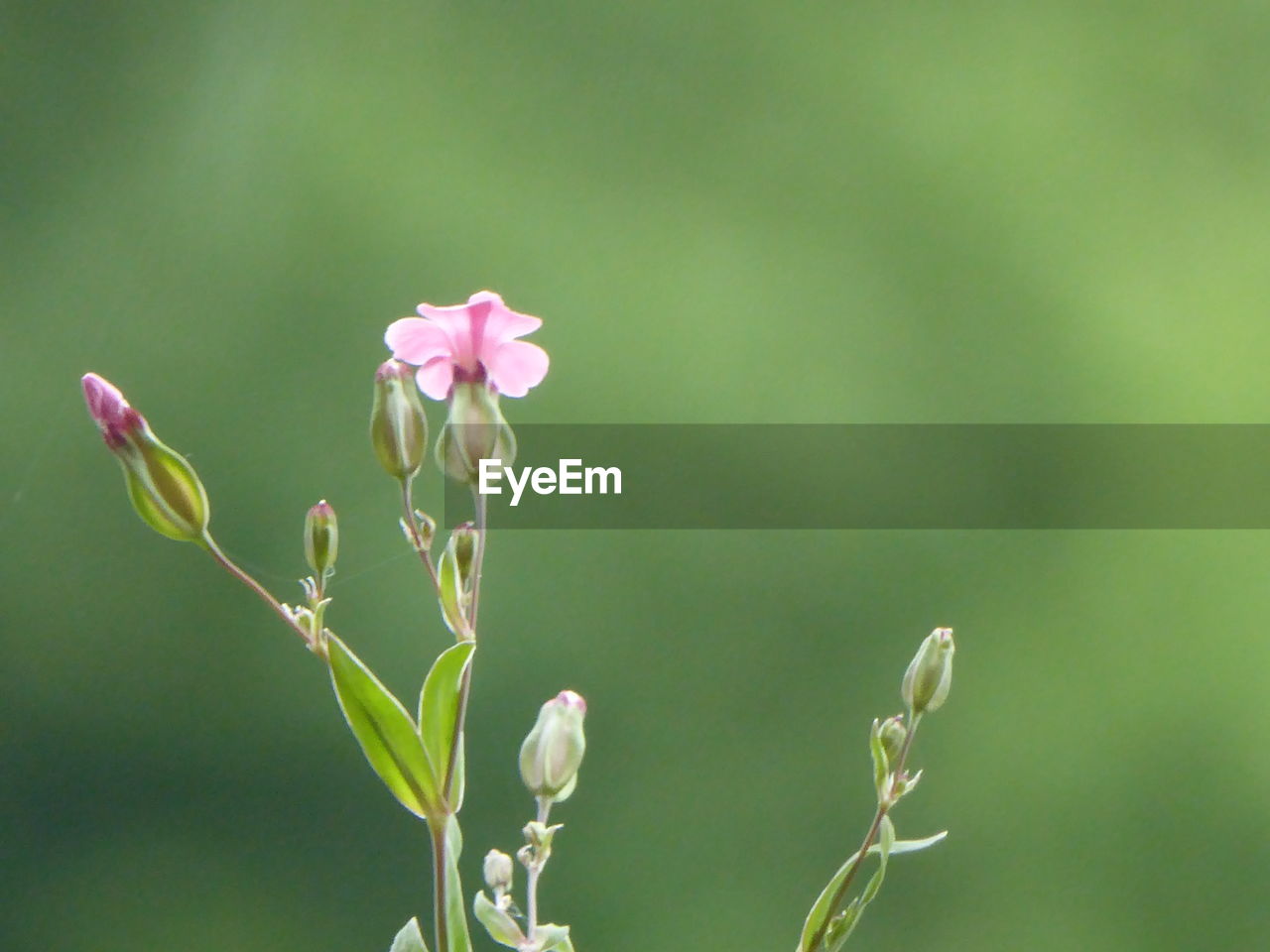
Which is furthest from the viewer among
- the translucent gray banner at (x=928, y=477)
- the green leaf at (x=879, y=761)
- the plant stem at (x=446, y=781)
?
the translucent gray banner at (x=928, y=477)

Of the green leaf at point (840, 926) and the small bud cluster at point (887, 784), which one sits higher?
the small bud cluster at point (887, 784)

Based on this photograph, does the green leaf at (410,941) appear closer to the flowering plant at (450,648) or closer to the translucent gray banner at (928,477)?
the flowering plant at (450,648)

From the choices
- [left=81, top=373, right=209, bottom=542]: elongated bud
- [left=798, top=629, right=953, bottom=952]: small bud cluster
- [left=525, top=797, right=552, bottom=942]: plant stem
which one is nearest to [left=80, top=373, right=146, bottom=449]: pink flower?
[left=81, top=373, right=209, bottom=542]: elongated bud

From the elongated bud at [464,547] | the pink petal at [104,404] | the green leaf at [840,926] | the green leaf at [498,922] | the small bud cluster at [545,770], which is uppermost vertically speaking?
the pink petal at [104,404]

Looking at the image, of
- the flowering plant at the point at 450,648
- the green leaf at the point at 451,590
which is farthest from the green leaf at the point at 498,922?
the green leaf at the point at 451,590

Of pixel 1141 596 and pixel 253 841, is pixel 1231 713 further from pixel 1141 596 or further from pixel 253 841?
pixel 253 841

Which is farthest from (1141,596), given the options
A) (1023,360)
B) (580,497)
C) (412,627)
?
(412,627)

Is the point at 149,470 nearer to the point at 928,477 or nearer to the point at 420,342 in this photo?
the point at 420,342

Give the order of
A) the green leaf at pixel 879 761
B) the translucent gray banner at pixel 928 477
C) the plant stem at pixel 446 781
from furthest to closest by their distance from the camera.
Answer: the translucent gray banner at pixel 928 477, the green leaf at pixel 879 761, the plant stem at pixel 446 781
